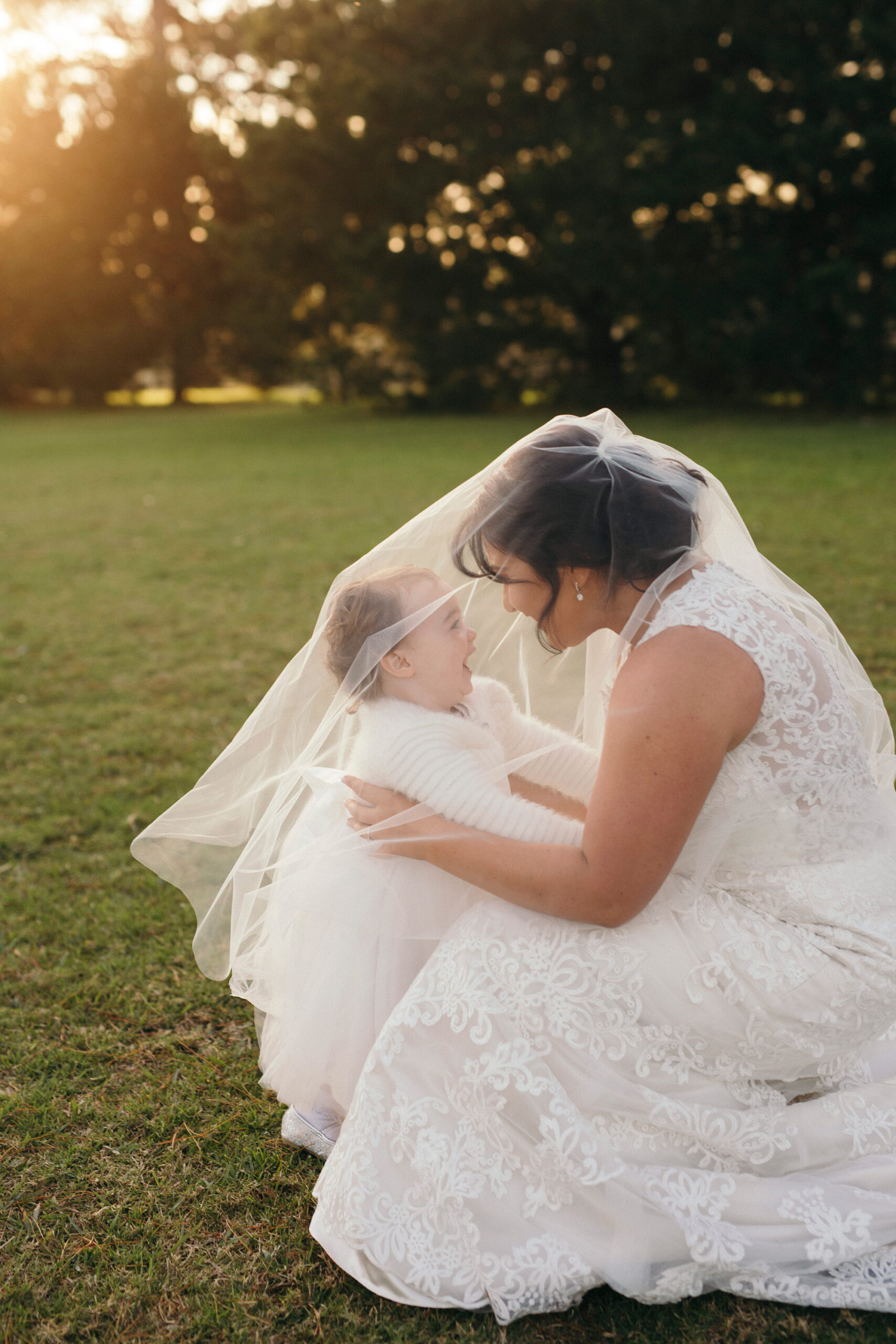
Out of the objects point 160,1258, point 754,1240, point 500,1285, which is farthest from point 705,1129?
point 160,1258

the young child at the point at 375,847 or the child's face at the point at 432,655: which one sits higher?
the child's face at the point at 432,655

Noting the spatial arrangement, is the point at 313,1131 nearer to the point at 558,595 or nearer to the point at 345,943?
the point at 345,943

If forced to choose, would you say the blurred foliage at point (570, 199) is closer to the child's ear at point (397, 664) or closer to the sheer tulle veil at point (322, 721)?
the sheer tulle veil at point (322, 721)

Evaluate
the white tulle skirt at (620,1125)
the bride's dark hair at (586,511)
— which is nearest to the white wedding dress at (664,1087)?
the white tulle skirt at (620,1125)

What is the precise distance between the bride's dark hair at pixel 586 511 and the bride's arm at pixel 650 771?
18cm

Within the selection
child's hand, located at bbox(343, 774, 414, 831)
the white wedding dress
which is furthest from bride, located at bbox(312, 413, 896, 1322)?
child's hand, located at bbox(343, 774, 414, 831)

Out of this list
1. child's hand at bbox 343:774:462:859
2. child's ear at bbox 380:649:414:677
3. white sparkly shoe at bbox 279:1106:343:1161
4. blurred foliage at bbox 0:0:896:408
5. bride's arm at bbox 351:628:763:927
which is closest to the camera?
bride's arm at bbox 351:628:763:927

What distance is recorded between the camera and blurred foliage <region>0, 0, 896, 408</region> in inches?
742

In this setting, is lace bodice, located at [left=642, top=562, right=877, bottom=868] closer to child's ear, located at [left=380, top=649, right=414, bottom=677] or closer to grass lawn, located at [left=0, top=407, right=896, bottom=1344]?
child's ear, located at [left=380, top=649, right=414, bottom=677]

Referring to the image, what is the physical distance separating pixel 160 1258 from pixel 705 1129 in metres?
1.10

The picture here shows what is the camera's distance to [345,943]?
2107mm

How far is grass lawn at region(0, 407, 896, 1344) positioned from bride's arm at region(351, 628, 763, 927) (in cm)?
80

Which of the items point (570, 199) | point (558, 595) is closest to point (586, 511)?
point (558, 595)

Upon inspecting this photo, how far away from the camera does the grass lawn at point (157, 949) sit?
1938 mm
